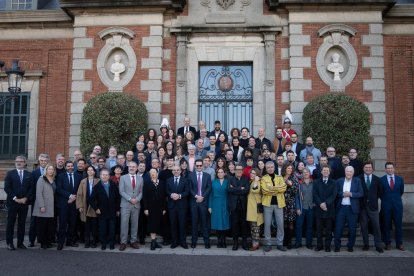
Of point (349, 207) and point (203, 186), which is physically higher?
point (203, 186)

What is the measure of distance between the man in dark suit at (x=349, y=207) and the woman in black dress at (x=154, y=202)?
3637mm

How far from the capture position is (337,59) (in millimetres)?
12656

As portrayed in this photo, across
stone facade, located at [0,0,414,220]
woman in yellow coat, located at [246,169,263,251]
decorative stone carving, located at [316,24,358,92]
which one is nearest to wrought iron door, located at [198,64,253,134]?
stone facade, located at [0,0,414,220]

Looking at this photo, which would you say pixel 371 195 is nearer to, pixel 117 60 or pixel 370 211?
pixel 370 211

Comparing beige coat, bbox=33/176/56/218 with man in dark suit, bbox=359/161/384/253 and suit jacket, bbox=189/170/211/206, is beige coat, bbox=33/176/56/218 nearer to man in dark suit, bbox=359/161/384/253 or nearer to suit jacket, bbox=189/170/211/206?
suit jacket, bbox=189/170/211/206

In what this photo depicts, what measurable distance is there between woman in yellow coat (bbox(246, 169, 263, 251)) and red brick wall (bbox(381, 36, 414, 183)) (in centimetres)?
564

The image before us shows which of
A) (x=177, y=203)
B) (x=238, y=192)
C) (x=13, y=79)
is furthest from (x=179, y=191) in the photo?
(x=13, y=79)

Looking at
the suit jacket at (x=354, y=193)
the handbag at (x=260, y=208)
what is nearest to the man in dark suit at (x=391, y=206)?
the suit jacket at (x=354, y=193)

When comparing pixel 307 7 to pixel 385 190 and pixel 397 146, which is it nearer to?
pixel 397 146

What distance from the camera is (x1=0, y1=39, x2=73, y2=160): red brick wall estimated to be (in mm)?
13537

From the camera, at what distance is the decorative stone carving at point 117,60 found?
1298 cm

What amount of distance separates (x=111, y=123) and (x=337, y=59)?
6734 millimetres

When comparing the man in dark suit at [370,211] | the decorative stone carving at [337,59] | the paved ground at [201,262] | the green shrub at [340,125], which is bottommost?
the paved ground at [201,262]

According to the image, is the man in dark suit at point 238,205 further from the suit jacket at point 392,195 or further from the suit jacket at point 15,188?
the suit jacket at point 15,188
